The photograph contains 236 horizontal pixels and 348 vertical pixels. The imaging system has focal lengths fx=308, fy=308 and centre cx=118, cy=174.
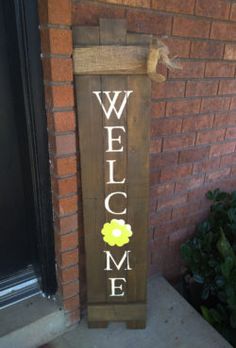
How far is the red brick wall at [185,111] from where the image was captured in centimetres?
148

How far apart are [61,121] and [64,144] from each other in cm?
11

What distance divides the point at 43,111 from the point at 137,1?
2.14ft

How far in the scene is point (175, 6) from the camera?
1523mm

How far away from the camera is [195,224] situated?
7.45 feet

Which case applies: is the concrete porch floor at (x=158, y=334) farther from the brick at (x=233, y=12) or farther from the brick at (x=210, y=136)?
the brick at (x=233, y=12)

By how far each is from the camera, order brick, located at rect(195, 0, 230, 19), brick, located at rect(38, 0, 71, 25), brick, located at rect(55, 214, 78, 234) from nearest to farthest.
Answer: brick, located at rect(38, 0, 71, 25), brick, located at rect(55, 214, 78, 234), brick, located at rect(195, 0, 230, 19)

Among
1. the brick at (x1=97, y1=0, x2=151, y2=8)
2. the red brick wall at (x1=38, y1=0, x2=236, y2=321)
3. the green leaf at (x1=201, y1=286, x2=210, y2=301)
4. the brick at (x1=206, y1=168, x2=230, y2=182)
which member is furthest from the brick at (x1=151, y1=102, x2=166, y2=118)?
the green leaf at (x1=201, y1=286, x2=210, y2=301)

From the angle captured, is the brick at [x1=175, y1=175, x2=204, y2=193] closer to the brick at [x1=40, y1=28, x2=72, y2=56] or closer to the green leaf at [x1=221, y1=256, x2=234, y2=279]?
the green leaf at [x1=221, y1=256, x2=234, y2=279]

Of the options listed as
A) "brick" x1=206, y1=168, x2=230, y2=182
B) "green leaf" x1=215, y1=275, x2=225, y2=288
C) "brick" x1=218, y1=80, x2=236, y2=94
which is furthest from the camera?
"brick" x1=206, y1=168, x2=230, y2=182

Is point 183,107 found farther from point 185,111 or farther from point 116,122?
point 116,122

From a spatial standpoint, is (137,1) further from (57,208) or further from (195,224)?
(195,224)

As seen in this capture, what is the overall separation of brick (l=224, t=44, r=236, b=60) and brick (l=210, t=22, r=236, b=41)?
0.13ft

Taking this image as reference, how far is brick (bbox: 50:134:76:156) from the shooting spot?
136 cm

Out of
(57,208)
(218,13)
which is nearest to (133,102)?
(57,208)
